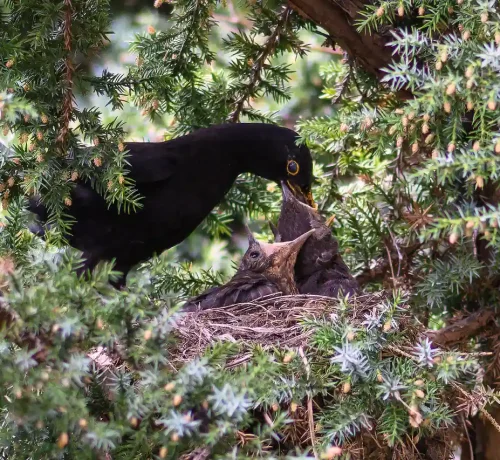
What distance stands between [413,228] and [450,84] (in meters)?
0.50

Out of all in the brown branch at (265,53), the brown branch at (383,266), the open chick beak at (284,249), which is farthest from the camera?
the open chick beak at (284,249)

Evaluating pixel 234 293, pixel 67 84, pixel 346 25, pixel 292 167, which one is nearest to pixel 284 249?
pixel 234 293

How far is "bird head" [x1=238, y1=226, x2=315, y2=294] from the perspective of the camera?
2475mm

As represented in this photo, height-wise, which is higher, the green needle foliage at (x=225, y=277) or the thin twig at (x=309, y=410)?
the green needle foliage at (x=225, y=277)

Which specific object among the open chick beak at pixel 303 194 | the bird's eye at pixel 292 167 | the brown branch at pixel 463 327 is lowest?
the brown branch at pixel 463 327

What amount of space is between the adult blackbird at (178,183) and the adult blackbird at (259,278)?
242 millimetres

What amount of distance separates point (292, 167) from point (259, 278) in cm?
51

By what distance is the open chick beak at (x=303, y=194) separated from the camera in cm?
274

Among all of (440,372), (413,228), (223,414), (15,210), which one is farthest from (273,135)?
(223,414)

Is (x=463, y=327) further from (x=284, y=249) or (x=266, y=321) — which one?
(x=284, y=249)

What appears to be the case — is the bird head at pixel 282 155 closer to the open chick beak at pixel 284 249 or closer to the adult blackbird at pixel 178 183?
the adult blackbird at pixel 178 183

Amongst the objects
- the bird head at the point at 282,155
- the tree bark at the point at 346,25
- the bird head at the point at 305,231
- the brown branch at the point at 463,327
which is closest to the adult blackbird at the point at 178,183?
the bird head at the point at 282,155

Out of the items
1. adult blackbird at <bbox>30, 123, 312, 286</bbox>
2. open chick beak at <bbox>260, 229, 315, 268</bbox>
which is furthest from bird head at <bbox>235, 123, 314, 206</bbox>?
open chick beak at <bbox>260, 229, 315, 268</bbox>

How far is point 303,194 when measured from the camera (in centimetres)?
276
